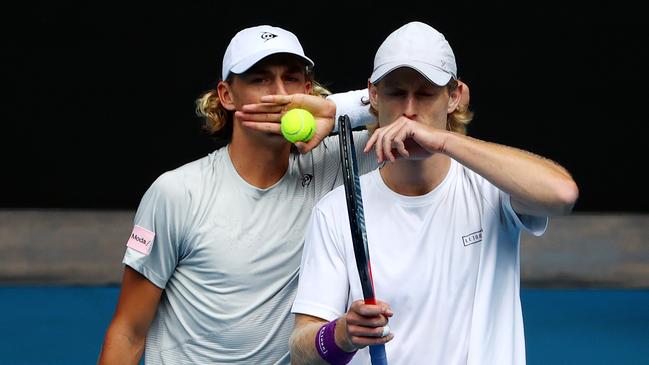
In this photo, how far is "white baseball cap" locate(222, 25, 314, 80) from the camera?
13.2ft

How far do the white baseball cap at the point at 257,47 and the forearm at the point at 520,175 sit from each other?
3.24 ft

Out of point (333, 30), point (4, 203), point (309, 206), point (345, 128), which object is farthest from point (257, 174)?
point (4, 203)

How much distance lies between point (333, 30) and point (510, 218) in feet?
16.8

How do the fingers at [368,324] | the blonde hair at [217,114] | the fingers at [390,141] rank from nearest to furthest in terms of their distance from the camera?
the fingers at [368,324], the fingers at [390,141], the blonde hair at [217,114]

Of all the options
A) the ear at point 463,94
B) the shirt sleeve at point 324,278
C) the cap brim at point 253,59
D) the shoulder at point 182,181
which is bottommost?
the shirt sleeve at point 324,278

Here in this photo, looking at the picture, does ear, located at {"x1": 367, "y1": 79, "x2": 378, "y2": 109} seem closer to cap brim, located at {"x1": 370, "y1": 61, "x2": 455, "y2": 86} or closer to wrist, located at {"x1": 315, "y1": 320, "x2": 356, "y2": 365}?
cap brim, located at {"x1": 370, "y1": 61, "x2": 455, "y2": 86}

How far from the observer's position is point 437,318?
3.31 metres

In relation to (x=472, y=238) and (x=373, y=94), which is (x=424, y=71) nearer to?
(x=373, y=94)

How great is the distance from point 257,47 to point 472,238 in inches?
42.2

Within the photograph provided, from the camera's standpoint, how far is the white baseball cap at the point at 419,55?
3373 millimetres

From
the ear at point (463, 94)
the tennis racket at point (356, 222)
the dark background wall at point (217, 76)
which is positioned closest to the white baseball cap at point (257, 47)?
the ear at point (463, 94)

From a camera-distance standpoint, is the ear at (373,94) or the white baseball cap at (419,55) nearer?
the white baseball cap at (419,55)

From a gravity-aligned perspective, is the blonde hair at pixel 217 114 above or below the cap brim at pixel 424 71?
above

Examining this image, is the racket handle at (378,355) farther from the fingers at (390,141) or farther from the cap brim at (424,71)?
the cap brim at (424,71)
